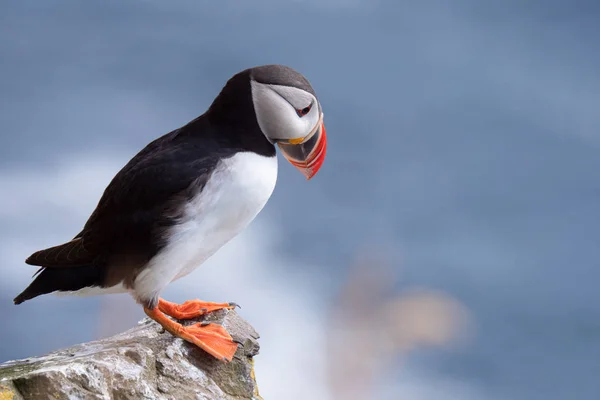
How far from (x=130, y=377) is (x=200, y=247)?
785 mm

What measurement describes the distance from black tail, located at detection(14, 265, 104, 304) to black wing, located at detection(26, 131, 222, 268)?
1.9 inches

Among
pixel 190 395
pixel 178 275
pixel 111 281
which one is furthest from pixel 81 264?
pixel 190 395

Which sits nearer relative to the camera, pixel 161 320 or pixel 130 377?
pixel 130 377

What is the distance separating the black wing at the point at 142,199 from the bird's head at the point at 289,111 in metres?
0.37

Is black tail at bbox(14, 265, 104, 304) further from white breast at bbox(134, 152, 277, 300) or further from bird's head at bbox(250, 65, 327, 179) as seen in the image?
bird's head at bbox(250, 65, 327, 179)

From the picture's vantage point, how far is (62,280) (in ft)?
15.9

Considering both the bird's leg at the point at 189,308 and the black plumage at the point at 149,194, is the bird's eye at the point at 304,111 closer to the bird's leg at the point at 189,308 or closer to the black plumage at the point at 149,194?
the black plumage at the point at 149,194

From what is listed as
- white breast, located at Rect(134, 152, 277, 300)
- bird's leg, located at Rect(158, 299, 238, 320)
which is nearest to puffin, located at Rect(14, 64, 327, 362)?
white breast, located at Rect(134, 152, 277, 300)

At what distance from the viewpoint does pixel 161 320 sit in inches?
186

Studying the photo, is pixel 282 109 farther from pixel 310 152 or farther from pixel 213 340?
pixel 213 340

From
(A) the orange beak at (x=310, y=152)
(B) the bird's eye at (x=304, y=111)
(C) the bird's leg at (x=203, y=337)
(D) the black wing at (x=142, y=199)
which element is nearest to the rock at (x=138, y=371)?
(C) the bird's leg at (x=203, y=337)

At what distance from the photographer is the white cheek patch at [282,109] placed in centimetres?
462

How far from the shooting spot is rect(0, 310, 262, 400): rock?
4.02 m

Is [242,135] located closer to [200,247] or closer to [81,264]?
[200,247]
